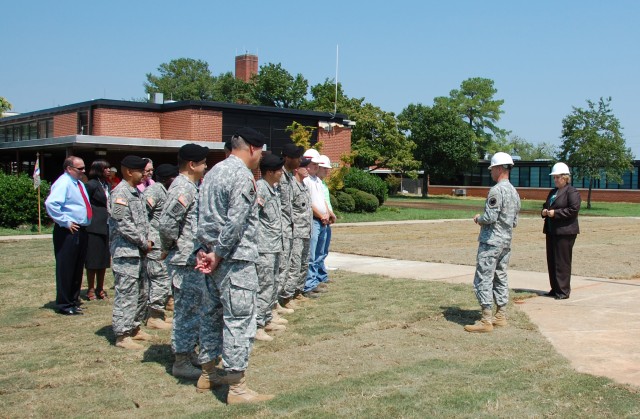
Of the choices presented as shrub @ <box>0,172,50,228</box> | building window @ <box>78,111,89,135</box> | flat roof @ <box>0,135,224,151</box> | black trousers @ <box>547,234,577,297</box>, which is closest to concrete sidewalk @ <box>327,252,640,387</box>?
black trousers @ <box>547,234,577,297</box>

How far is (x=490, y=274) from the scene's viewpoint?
24.8 ft

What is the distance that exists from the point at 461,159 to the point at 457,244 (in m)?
42.8

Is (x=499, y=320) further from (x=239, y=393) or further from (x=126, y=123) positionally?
(x=126, y=123)

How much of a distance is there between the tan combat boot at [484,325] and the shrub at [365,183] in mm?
24605

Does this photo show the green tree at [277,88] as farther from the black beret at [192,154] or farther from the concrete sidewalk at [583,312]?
the black beret at [192,154]

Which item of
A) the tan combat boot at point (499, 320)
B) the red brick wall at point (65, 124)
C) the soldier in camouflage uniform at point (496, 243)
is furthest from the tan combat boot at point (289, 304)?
the red brick wall at point (65, 124)

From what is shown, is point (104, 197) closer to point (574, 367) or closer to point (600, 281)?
point (574, 367)

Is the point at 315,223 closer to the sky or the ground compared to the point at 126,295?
closer to the sky

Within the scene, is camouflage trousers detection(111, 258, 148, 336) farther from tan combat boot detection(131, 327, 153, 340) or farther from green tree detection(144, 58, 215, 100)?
green tree detection(144, 58, 215, 100)

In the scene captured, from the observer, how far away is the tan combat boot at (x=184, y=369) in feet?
18.4

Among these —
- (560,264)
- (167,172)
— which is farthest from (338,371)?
(560,264)

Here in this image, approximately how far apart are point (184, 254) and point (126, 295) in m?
1.17

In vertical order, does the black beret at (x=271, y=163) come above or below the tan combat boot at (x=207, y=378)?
above

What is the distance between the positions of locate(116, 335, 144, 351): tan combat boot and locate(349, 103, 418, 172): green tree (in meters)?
44.7
